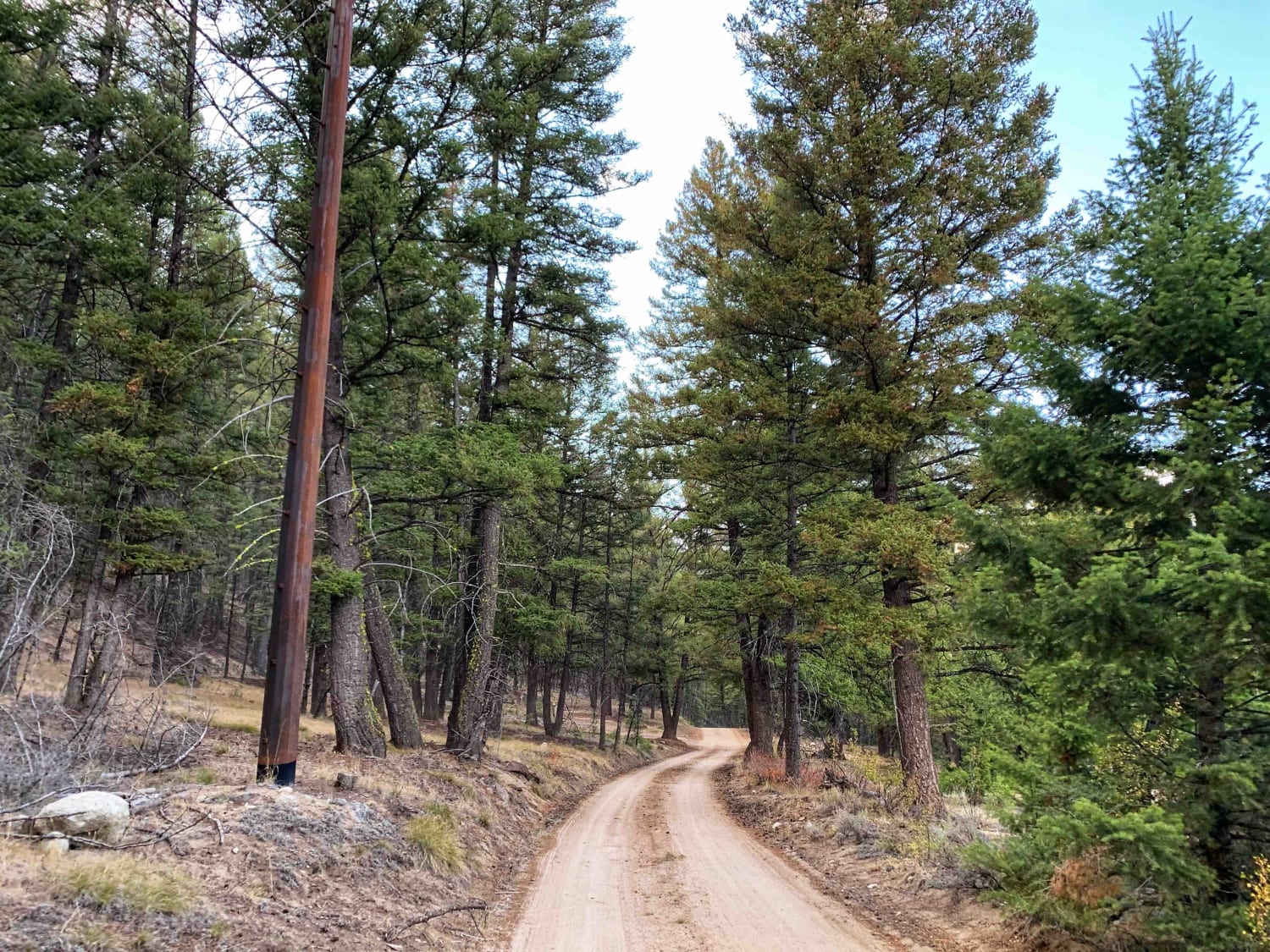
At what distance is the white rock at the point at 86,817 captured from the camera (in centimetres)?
404

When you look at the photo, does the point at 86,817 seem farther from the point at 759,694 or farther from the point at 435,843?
the point at 759,694

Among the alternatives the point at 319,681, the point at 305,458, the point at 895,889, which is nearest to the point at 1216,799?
the point at 895,889

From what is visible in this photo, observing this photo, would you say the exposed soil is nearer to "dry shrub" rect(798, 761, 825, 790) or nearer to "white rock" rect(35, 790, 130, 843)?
"dry shrub" rect(798, 761, 825, 790)

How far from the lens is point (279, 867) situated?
4.99 metres

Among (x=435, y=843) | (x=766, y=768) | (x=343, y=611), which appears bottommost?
(x=766, y=768)

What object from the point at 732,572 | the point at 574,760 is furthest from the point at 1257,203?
the point at 574,760

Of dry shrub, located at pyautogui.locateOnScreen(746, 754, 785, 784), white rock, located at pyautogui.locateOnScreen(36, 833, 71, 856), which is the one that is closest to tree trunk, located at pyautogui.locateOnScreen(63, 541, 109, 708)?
white rock, located at pyautogui.locateOnScreen(36, 833, 71, 856)

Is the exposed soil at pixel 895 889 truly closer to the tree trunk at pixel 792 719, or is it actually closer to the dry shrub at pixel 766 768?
the tree trunk at pixel 792 719

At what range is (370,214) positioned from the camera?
9.30 m

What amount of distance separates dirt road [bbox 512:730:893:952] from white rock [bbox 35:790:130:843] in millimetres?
3177

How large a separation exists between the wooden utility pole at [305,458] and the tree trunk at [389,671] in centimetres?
516

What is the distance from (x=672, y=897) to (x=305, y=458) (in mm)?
5964

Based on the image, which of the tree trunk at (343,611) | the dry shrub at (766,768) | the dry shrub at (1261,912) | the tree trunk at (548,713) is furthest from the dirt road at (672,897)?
the tree trunk at (548,713)

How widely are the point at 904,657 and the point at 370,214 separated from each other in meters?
9.72
